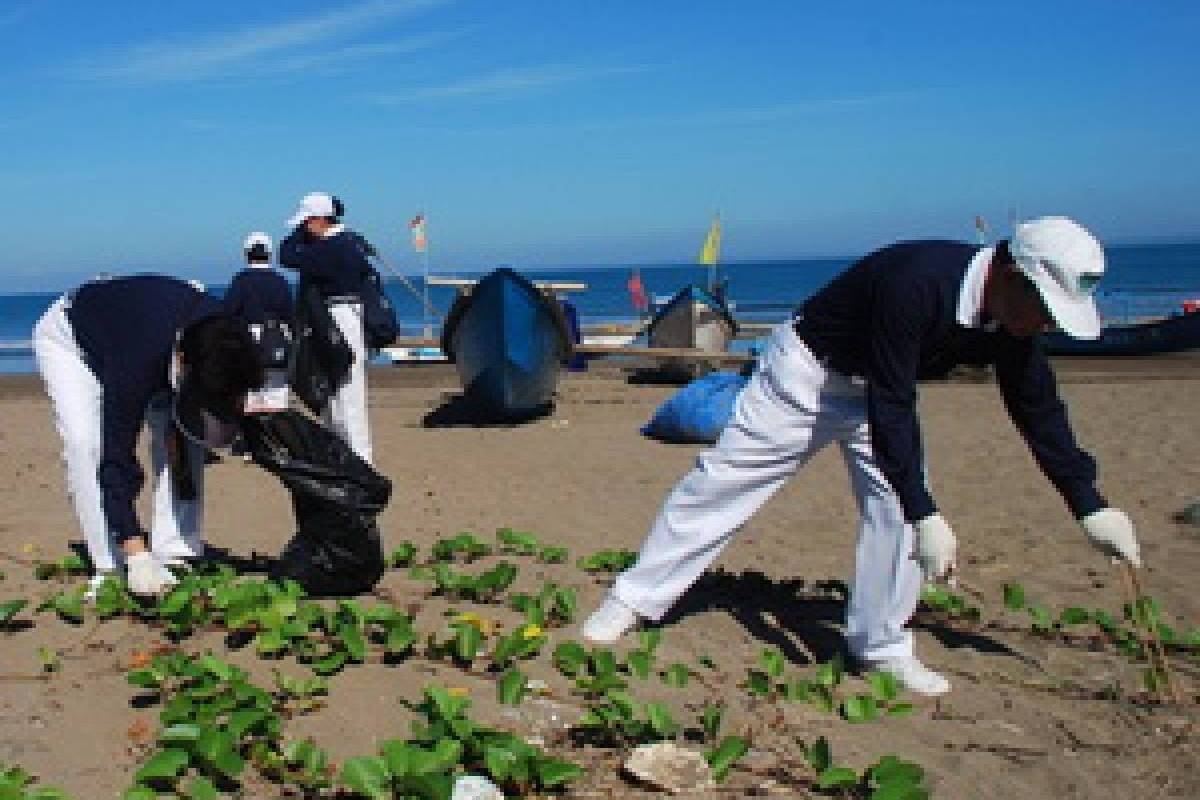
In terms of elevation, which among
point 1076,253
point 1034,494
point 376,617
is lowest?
point 1034,494

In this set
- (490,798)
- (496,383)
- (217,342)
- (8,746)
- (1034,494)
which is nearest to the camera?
(490,798)

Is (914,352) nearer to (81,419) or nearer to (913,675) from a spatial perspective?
(913,675)

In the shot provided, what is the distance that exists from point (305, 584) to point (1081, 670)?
275 centimetres

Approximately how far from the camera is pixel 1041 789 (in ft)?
11.5

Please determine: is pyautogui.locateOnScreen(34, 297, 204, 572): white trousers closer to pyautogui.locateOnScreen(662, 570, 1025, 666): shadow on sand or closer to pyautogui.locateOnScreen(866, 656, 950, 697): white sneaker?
pyautogui.locateOnScreen(662, 570, 1025, 666): shadow on sand

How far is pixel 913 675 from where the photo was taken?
4.16 meters

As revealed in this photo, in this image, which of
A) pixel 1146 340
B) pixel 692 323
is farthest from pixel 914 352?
pixel 1146 340

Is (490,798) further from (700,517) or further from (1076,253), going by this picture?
(1076,253)

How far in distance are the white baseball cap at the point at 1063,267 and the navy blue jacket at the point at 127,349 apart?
2.62 metres

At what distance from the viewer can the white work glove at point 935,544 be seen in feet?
12.4

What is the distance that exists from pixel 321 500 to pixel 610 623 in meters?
1.13

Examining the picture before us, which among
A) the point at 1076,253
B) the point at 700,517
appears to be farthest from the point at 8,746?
the point at 1076,253

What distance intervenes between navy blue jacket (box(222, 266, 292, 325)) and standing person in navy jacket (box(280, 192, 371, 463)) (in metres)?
0.46

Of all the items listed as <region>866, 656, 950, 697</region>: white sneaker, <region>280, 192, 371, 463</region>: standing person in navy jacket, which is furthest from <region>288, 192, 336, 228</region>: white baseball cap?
<region>866, 656, 950, 697</region>: white sneaker
